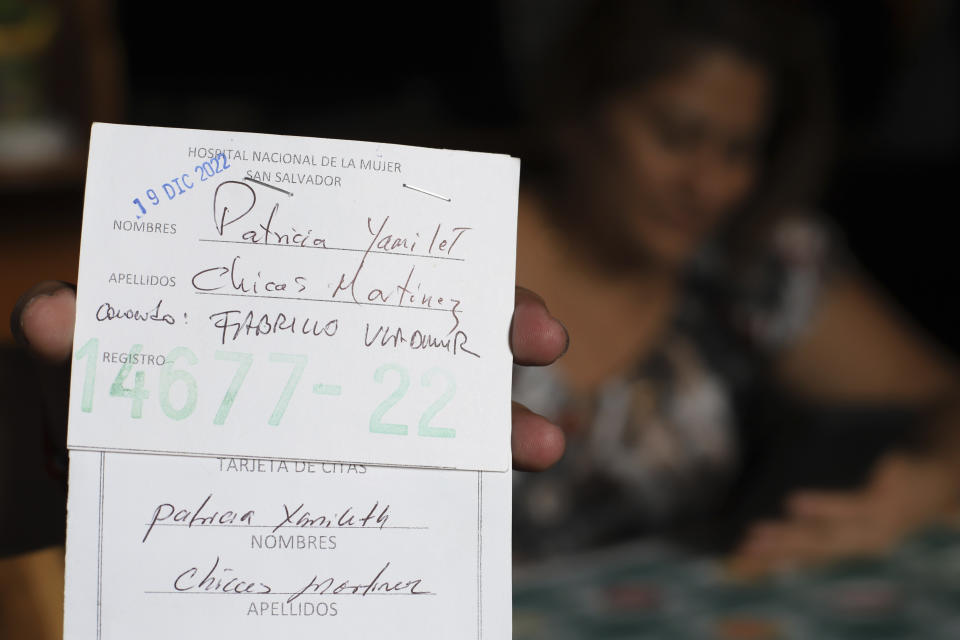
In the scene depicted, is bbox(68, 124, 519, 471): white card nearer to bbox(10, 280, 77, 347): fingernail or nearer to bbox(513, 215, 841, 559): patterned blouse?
bbox(10, 280, 77, 347): fingernail

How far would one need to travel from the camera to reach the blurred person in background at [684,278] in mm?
1140

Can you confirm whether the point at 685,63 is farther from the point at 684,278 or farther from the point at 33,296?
the point at 33,296

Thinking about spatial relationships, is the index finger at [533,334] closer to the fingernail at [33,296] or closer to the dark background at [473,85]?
the fingernail at [33,296]

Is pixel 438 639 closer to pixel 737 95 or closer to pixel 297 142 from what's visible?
pixel 297 142

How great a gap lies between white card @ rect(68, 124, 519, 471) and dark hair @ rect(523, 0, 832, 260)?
844 millimetres

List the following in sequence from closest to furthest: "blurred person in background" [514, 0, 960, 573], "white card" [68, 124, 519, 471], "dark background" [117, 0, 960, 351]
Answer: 1. "white card" [68, 124, 519, 471]
2. "blurred person in background" [514, 0, 960, 573]
3. "dark background" [117, 0, 960, 351]

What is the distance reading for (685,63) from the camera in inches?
44.6

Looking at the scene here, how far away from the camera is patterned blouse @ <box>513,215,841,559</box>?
1182 mm

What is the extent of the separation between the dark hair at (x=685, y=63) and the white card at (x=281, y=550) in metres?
0.91

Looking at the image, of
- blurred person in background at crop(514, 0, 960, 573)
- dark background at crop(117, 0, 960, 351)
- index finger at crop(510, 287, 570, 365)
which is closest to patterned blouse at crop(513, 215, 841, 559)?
blurred person in background at crop(514, 0, 960, 573)

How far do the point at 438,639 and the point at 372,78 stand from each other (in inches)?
62.9

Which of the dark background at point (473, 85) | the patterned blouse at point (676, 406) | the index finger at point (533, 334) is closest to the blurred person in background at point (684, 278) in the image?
the patterned blouse at point (676, 406)

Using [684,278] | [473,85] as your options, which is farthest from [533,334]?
[473,85]

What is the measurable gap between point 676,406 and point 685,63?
0.51 metres
